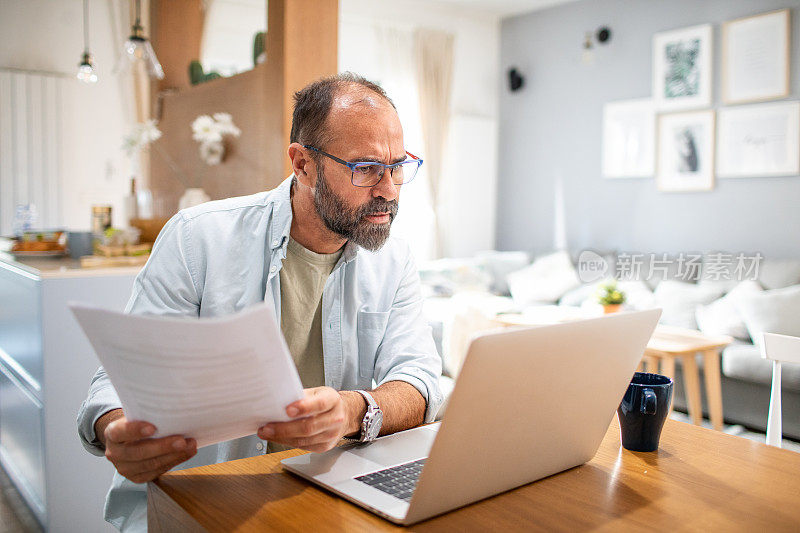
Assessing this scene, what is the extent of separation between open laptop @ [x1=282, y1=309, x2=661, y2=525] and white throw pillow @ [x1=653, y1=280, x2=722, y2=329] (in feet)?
12.0

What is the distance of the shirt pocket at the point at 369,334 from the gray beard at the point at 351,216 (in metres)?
0.15

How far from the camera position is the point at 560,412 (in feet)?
2.86

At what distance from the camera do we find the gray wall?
182 inches

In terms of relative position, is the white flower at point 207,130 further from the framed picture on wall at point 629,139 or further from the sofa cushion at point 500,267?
the framed picture on wall at point 629,139

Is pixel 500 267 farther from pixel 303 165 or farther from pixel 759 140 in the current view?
pixel 303 165

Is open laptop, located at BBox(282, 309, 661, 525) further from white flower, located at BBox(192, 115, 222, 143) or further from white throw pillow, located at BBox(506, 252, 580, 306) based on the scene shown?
white throw pillow, located at BBox(506, 252, 580, 306)

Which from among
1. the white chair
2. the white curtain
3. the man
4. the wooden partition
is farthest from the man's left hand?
the white curtain

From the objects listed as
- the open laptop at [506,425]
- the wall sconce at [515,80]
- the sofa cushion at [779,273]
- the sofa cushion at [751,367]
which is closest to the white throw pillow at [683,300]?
the sofa cushion at [779,273]

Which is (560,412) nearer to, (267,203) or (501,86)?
(267,203)

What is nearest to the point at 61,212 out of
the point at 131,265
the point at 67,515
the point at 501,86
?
the point at 131,265

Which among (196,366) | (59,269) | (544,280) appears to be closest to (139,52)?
(59,269)

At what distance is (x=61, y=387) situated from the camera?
230 centimetres

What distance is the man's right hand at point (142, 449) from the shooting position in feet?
2.65

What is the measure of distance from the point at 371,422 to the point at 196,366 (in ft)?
1.30
